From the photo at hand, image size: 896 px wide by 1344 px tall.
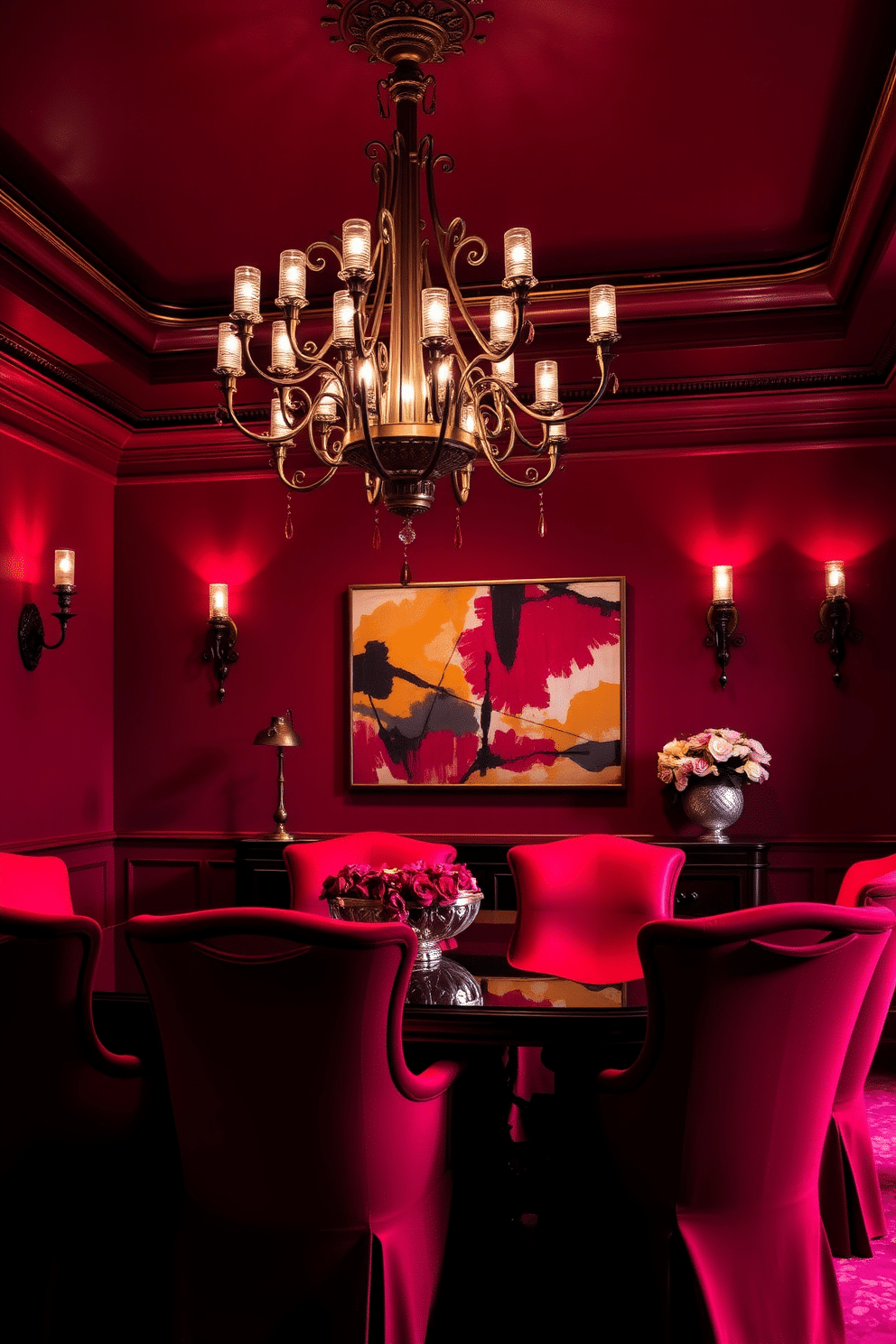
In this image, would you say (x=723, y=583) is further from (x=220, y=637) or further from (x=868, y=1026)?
(x=868, y=1026)

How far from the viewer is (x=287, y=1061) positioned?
1.81 metres

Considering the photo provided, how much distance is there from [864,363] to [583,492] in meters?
1.30

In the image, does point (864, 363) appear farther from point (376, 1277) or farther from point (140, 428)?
point (376, 1277)

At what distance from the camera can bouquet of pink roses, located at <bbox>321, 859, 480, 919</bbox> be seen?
240cm

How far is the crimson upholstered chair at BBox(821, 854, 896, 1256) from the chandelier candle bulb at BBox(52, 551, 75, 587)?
130 inches

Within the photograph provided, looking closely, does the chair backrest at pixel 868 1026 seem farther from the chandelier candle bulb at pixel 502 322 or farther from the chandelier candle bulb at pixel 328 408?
the chandelier candle bulb at pixel 328 408

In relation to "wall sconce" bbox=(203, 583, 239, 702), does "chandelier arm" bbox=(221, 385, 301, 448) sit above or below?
above

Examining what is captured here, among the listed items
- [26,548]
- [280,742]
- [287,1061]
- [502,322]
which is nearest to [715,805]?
[280,742]

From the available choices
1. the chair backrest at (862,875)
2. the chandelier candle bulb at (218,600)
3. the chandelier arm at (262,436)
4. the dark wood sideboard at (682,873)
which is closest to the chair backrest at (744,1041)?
the chair backrest at (862,875)

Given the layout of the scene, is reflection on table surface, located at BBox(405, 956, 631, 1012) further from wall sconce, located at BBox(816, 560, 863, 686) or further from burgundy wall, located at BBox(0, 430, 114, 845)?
wall sconce, located at BBox(816, 560, 863, 686)

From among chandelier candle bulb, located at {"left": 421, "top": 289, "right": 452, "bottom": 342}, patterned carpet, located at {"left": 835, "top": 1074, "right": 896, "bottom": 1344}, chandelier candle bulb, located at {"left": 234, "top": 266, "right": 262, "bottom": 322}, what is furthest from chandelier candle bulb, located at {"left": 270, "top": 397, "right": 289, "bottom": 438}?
patterned carpet, located at {"left": 835, "top": 1074, "right": 896, "bottom": 1344}

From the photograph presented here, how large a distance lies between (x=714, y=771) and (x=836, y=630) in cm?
87

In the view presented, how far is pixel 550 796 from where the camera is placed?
4805 mm

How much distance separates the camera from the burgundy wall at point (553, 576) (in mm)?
4645
